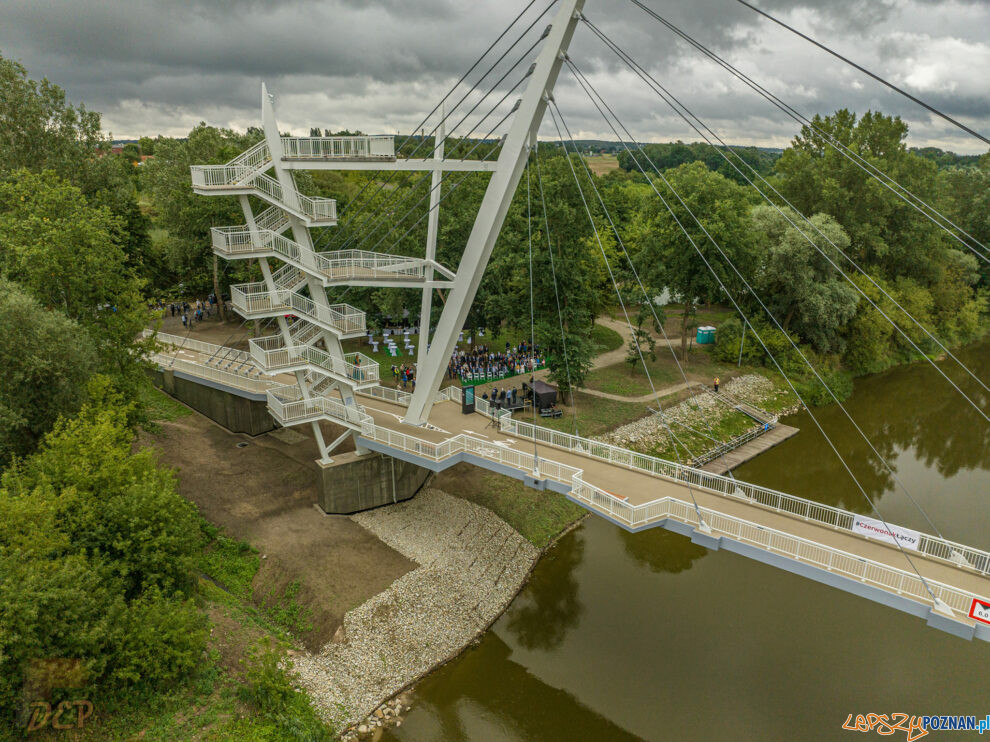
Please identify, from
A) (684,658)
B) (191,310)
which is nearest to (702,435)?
Answer: (684,658)

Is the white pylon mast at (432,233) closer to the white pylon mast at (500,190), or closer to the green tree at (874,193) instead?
the white pylon mast at (500,190)

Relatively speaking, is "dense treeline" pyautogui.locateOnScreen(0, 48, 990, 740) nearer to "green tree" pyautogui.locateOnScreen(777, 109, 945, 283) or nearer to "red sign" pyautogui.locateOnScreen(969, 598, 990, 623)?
"green tree" pyautogui.locateOnScreen(777, 109, 945, 283)

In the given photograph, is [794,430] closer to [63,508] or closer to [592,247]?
[592,247]

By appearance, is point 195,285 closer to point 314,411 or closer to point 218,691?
point 314,411

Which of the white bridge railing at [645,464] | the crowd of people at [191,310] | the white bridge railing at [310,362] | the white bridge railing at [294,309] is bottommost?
the crowd of people at [191,310]

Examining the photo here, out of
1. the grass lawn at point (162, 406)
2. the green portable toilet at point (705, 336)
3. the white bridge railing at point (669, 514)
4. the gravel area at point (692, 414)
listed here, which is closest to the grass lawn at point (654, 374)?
the gravel area at point (692, 414)

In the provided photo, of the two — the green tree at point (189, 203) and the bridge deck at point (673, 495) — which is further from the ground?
the green tree at point (189, 203)

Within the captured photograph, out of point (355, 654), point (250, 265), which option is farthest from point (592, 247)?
point (355, 654)
